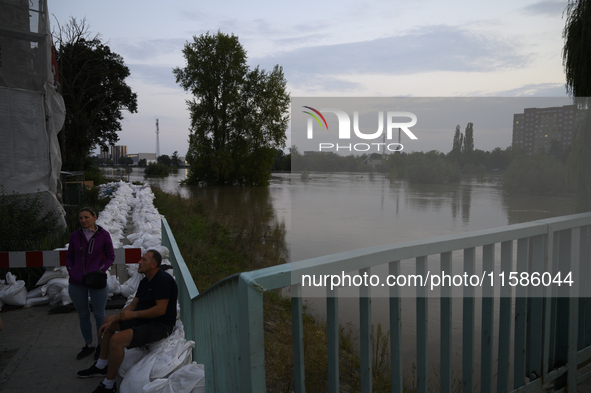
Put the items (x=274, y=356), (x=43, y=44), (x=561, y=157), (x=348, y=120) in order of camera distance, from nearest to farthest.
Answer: (x=348, y=120)
(x=274, y=356)
(x=561, y=157)
(x=43, y=44)

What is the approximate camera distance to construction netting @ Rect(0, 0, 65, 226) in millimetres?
8023

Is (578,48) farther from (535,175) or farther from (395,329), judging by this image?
(395,329)

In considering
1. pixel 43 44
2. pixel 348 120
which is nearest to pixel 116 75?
pixel 43 44

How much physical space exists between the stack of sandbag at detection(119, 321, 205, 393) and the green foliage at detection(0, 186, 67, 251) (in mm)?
3745

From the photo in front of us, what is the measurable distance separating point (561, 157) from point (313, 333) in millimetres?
5505

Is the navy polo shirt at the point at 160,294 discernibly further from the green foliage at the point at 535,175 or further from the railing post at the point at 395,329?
the green foliage at the point at 535,175

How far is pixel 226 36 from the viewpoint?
3750cm

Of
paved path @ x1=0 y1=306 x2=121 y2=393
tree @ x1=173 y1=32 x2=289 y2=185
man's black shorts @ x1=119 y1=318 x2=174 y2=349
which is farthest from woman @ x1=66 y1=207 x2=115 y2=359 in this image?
tree @ x1=173 y1=32 x2=289 y2=185

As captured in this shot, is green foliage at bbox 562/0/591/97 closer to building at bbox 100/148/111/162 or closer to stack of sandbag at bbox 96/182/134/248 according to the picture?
stack of sandbag at bbox 96/182/134/248

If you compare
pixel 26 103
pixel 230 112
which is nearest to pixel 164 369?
pixel 26 103

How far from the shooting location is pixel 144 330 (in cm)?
337

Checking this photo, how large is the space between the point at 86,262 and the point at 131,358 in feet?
3.90

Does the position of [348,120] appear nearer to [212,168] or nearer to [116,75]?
[116,75]

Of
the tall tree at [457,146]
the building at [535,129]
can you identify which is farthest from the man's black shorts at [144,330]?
the building at [535,129]
